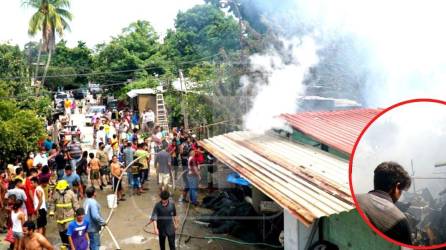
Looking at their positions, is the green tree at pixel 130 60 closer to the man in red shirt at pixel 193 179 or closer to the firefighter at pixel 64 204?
the man in red shirt at pixel 193 179

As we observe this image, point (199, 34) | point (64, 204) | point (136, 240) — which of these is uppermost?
point (199, 34)

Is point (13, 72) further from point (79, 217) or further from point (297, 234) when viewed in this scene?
point (297, 234)

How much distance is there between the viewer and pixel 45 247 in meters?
6.24

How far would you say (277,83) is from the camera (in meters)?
12.0

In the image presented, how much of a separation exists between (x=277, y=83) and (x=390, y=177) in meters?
10.6

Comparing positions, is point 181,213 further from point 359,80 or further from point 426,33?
point 359,80

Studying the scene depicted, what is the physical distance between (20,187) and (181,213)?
3.52m

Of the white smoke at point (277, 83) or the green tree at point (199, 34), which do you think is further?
the green tree at point (199, 34)

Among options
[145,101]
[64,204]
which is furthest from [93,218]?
[145,101]

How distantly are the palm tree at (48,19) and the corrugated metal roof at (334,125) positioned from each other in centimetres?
2165

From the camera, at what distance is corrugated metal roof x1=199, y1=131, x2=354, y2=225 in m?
5.02

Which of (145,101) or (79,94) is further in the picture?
(79,94)

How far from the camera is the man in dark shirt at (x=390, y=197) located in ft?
5.01

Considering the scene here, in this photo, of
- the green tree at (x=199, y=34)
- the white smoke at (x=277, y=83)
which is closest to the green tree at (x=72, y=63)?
the green tree at (x=199, y=34)
